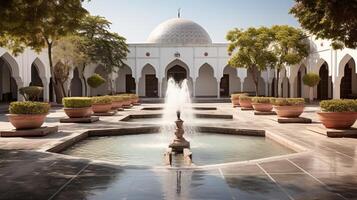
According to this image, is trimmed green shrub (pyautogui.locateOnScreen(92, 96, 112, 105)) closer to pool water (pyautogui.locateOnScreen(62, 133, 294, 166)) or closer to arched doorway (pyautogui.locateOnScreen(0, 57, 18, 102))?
pool water (pyautogui.locateOnScreen(62, 133, 294, 166))

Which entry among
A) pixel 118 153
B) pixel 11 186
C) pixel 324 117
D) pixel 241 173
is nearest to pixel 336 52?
pixel 324 117

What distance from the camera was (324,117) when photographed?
11562 mm

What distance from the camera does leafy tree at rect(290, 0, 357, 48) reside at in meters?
7.35

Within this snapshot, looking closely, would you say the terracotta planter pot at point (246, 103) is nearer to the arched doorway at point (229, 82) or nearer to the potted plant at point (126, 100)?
the potted plant at point (126, 100)

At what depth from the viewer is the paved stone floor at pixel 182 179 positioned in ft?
17.3

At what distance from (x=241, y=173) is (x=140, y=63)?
34904 millimetres

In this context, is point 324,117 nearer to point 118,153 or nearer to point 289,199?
point 118,153

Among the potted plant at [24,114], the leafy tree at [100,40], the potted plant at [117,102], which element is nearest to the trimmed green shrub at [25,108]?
the potted plant at [24,114]

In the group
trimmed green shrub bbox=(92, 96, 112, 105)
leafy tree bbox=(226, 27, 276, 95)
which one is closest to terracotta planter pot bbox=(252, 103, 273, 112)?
leafy tree bbox=(226, 27, 276, 95)

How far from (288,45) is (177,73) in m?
18.8

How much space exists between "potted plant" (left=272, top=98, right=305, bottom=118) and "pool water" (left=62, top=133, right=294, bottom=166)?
3539mm

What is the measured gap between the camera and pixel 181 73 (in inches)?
1698

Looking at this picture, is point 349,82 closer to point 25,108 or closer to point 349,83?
point 349,83

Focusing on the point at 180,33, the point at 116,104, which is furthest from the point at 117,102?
the point at 180,33
